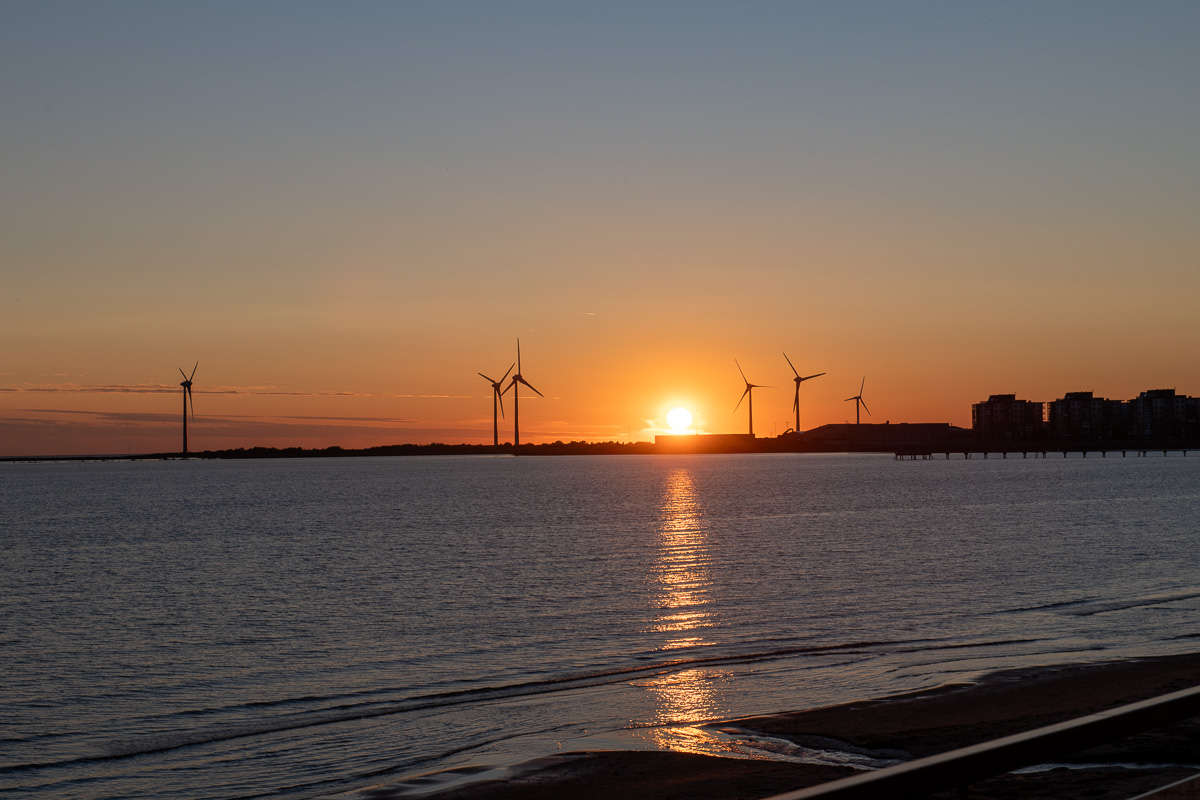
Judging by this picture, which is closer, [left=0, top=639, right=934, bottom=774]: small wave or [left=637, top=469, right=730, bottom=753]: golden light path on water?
[left=637, top=469, right=730, bottom=753]: golden light path on water

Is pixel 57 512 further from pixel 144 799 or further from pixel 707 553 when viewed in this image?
pixel 144 799

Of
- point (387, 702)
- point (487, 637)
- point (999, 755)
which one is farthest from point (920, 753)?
point (487, 637)

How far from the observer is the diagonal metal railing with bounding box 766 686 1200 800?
452cm

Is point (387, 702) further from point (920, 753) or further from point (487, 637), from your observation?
point (920, 753)

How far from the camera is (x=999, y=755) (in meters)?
5.06

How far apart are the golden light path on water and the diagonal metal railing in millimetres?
11538

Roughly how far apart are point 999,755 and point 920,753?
447 inches

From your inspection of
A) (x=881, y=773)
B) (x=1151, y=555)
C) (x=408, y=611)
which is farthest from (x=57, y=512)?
(x=881, y=773)

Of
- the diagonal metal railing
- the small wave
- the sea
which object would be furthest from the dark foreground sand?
the small wave

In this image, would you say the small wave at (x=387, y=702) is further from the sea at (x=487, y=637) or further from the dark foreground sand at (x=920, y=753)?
the dark foreground sand at (x=920, y=753)

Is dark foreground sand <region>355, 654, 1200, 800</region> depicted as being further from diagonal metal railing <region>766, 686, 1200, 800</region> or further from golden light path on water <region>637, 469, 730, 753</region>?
diagonal metal railing <region>766, 686, 1200, 800</region>

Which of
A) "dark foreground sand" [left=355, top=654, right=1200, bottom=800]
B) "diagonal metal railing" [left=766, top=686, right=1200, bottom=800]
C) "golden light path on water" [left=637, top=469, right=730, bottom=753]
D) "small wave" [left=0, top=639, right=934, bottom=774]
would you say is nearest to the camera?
"diagonal metal railing" [left=766, top=686, right=1200, bottom=800]

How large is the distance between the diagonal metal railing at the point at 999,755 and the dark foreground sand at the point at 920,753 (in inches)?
197

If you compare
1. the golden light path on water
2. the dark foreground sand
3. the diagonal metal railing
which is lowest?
the golden light path on water
